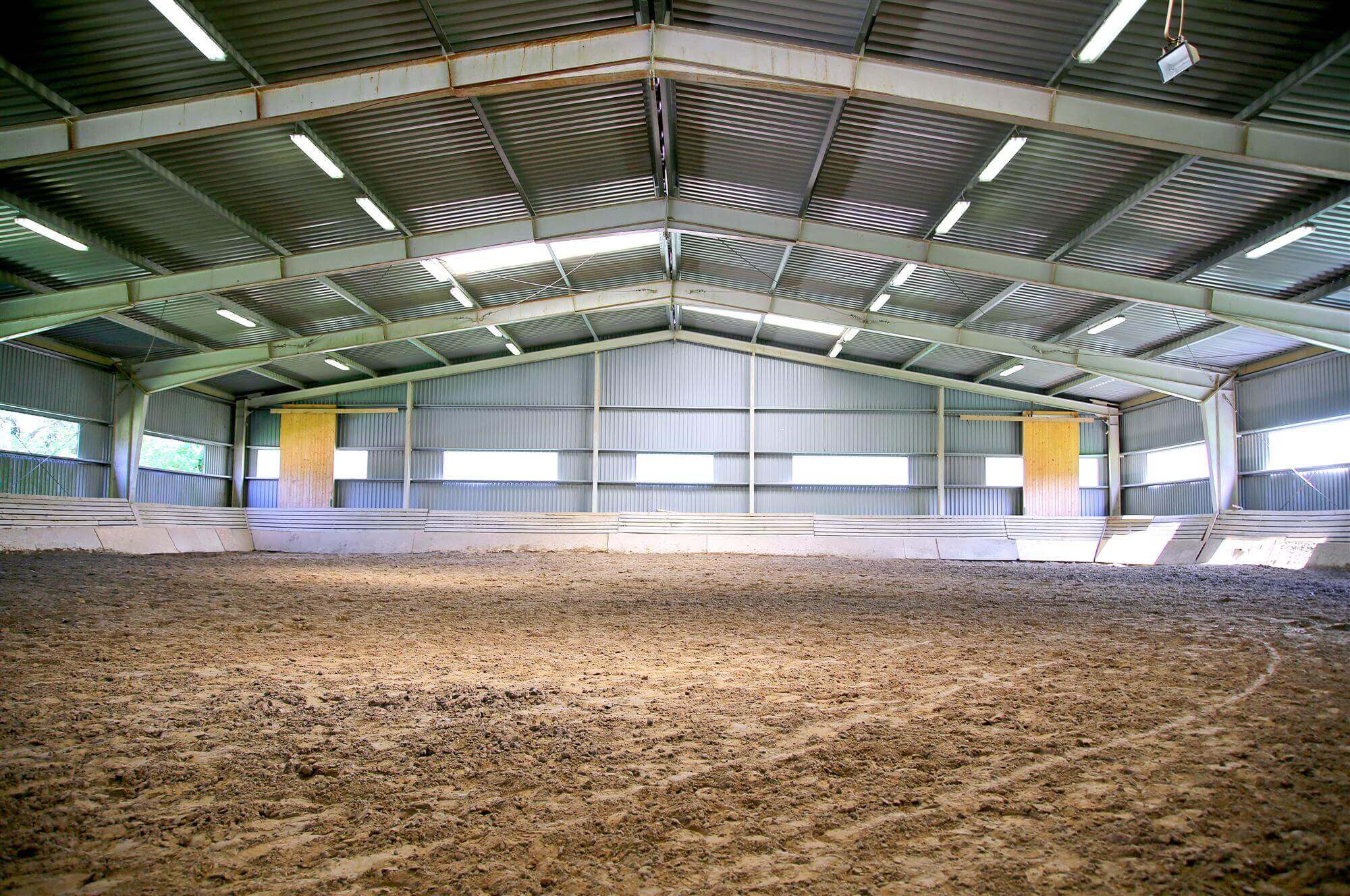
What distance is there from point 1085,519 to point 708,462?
588 inches

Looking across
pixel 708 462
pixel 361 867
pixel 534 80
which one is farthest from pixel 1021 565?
Result: pixel 361 867

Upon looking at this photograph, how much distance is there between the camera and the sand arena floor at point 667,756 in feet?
10.3

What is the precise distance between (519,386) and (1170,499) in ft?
83.7

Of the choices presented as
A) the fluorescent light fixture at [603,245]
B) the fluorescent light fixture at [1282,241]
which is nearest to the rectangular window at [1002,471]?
the fluorescent light fixture at [1282,241]

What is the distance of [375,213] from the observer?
56.1ft

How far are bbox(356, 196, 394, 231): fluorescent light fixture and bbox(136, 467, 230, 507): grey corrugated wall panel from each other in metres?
15.8

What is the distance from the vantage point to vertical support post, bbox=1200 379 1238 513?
971 inches

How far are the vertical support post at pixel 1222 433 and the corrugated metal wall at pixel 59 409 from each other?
120ft

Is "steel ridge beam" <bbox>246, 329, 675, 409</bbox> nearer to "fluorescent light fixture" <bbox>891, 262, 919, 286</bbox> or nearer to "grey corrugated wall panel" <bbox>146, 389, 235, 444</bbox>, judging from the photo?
"grey corrugated wall panel" <bbox>146, 389, 235, 444</bbox>

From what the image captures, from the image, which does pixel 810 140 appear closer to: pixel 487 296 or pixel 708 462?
pixel 487 296

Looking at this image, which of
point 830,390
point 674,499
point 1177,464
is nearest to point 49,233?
point 674,499

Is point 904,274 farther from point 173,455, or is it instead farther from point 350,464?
point 173,455

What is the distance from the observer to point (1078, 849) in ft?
10.7

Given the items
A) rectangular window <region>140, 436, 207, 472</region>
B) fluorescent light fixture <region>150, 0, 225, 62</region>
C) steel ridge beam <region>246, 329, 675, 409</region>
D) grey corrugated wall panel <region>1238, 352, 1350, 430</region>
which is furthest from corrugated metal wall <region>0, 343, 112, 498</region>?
grey corrugated wall panel <region>1238, 352, 1350, 430</region>
